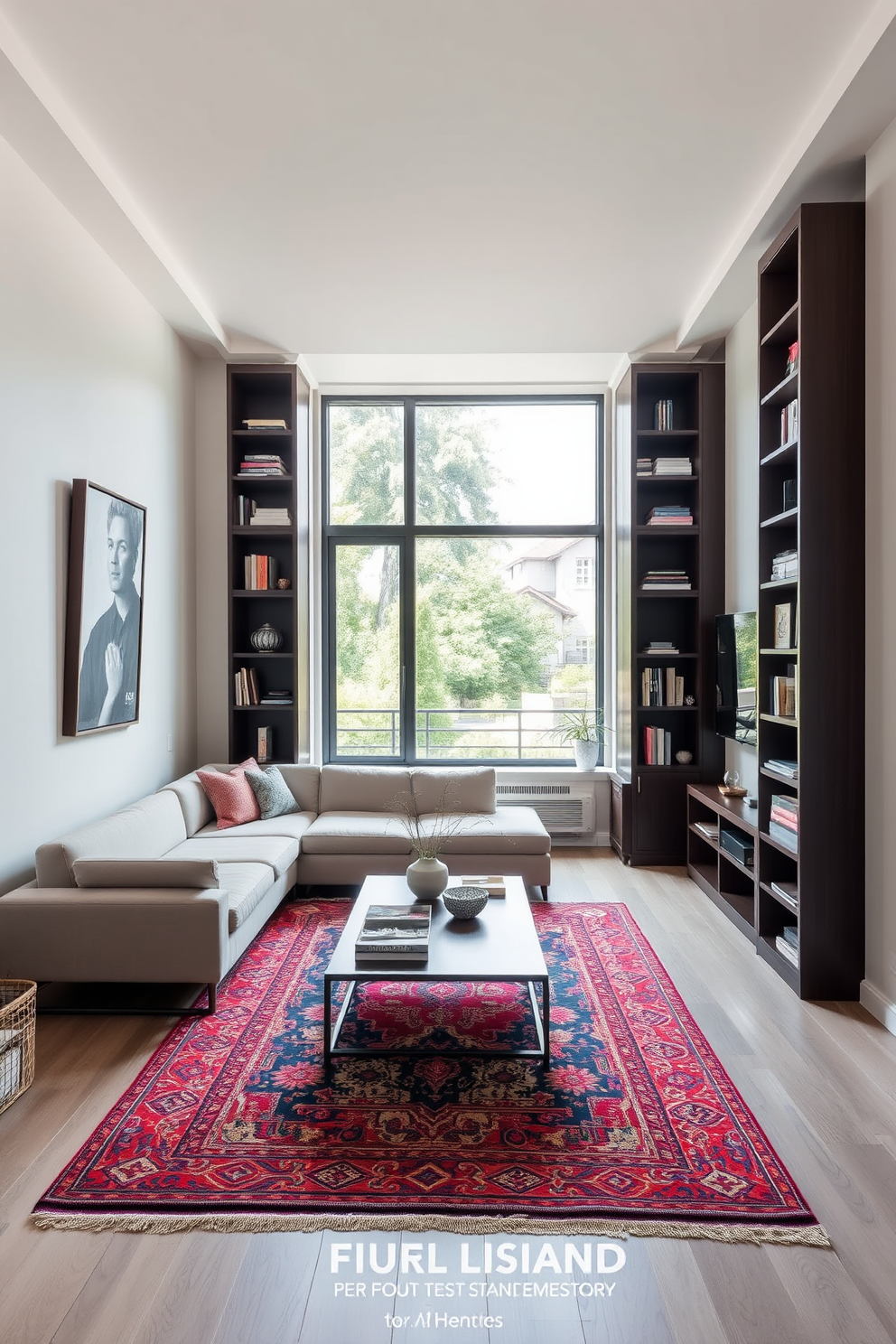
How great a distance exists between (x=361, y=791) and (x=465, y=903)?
216 cm

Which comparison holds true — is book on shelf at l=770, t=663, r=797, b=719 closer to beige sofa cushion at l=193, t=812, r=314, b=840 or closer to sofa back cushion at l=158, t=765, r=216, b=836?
beige sofa cushion at l=193, t=812, r=314, b=840

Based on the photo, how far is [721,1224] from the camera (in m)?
1.85

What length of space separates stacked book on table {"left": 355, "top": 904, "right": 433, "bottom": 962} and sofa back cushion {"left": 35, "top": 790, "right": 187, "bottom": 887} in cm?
117

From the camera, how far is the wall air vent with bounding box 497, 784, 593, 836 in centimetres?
564

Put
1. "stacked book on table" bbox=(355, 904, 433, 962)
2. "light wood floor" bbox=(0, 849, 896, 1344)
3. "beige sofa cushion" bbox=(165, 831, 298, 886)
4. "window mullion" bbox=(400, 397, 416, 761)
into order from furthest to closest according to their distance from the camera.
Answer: "window mullion" bbox=(400, 397, 416, 761), "beige sofa cushion" bbox=(165, 831, 298, 886), "stacked book on table" bbox=(355, 904, 433, 962), "light wood floor" bbox=(0, 849, 896, 1344)

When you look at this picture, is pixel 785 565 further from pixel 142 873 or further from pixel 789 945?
pixel 142 873

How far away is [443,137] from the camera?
3.05m

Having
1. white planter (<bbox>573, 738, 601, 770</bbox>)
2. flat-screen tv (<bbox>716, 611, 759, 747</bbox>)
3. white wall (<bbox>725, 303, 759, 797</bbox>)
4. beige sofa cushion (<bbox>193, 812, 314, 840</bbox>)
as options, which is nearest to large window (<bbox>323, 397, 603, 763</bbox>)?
white planter (<bbox>573, 738, 601, 770</bbox>)

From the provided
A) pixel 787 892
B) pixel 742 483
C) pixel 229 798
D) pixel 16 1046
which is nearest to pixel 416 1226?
pixel 16 1046

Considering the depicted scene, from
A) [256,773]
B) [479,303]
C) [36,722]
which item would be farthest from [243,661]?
[479,303]

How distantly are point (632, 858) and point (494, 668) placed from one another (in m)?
1.74

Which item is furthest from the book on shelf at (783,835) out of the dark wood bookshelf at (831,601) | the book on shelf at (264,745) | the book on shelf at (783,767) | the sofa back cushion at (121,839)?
the book on shelf at (264,745)

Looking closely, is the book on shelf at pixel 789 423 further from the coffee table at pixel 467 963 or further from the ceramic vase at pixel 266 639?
the ceramic vase at pixel 266 639

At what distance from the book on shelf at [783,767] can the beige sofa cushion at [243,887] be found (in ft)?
7.91
